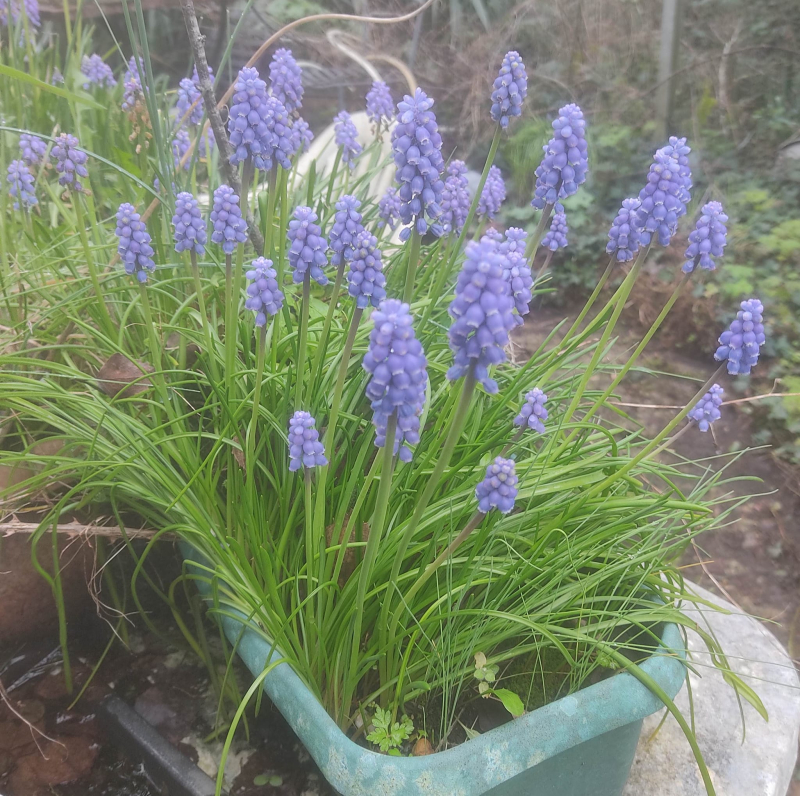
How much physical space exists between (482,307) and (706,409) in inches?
38.0

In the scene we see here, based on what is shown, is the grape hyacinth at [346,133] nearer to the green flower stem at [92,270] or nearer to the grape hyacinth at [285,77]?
the grape hyacinth at [285,77]

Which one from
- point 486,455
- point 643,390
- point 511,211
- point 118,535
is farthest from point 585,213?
point 118,535

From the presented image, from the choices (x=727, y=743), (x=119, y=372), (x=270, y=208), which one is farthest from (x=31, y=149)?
(x=727, y=743)

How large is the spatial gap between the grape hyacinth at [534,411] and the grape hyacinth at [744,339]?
351mm

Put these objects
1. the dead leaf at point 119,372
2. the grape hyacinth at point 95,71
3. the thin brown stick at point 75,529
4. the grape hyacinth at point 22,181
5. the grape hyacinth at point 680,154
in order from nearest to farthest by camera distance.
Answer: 1. the grape hyacinth at point 680,154
2. the thin brown stick at point 75,529
3. the dead leaf at point 119,372
4. the grape hyacinth at point 22,181
5. the grape hyacinth at point 95,71

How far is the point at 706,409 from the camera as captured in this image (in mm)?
1602

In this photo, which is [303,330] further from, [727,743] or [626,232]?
[727,743]

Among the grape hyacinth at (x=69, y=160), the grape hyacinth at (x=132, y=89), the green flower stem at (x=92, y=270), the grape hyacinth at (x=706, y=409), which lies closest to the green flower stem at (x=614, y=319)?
the grape hyacinth at (x=706, y=409)

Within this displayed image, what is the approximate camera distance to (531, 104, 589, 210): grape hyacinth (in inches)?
54.3

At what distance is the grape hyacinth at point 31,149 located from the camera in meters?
2.15

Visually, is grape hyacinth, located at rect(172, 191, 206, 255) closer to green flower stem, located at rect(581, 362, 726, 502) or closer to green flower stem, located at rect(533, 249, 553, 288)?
green flower stem, located at rect(533, 249, 553, 288)

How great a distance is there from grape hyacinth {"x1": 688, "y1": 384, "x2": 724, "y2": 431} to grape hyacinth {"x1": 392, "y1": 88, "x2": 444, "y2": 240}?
2.54ft

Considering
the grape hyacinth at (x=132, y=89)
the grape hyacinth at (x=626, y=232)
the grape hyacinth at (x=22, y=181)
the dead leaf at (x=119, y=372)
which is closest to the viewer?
the grape hyacinth at (x=626, y=232)

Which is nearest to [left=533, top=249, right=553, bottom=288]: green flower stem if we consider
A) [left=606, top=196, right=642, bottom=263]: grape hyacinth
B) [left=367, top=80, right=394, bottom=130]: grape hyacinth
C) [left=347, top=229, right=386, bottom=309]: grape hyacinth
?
[left=606, top=196, right=642, bottom=263]: grape hyacinth
